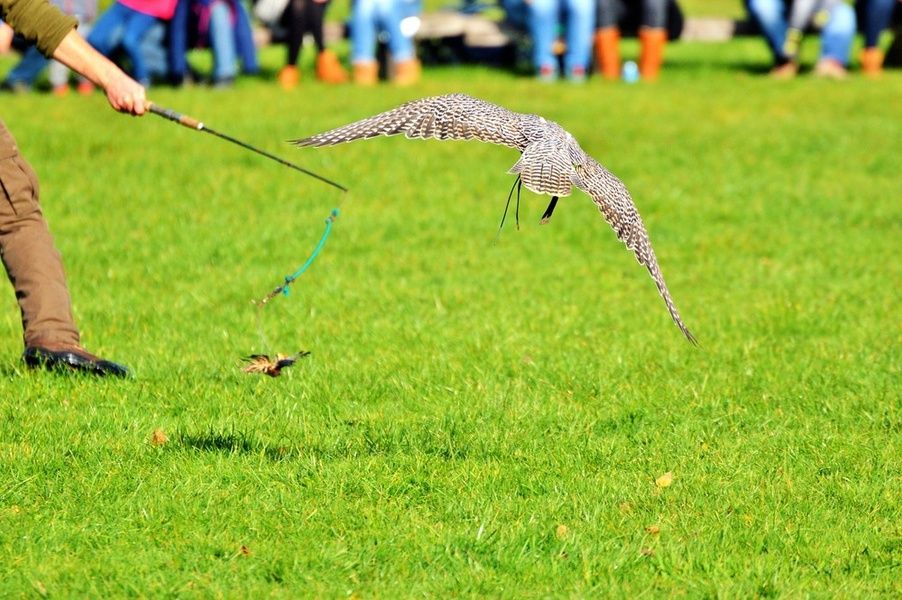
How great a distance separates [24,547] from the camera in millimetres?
5168

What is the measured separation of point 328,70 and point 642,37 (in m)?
4.13

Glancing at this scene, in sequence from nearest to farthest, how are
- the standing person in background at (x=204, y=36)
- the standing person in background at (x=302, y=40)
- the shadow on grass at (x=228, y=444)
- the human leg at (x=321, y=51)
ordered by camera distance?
the shadow on grass at (x=228, y=444) < the standing person in background at (x=204, y=36) < the standing person in background at (x=302, y=40) < the human leg at (x=321, y=51)

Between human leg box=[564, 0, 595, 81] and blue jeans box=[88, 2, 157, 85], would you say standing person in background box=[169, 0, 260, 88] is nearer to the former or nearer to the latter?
blue jeans box=[88, 2, 157, 85]

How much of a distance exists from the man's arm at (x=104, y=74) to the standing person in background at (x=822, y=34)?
44.5 feet

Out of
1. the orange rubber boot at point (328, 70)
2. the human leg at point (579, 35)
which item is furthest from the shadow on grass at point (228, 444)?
the human leg at point (579, 35)

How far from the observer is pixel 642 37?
18.6m

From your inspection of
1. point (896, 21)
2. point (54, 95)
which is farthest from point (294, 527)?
point (896, 21)

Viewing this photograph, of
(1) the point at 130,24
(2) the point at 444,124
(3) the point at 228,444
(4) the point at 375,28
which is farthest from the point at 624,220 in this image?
(4) the point at 375,28

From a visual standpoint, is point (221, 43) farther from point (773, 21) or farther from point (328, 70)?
point (773, 21)

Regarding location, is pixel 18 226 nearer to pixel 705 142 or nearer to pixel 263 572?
pixel 263 572

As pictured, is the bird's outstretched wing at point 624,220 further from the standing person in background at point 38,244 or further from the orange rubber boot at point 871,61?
the orange rubber boot at point 871,61

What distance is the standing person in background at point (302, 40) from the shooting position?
17.2 metres

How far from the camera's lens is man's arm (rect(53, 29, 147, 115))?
6.36 m

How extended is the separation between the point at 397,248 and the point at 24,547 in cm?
573
